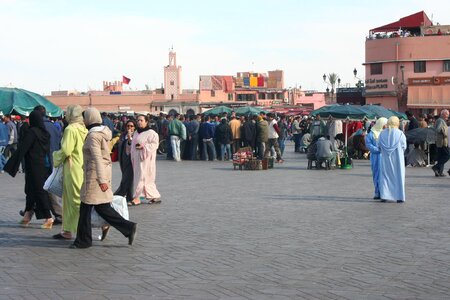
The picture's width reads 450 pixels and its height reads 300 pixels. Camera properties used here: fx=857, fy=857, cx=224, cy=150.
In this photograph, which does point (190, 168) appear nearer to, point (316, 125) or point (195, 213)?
point (316, 125)

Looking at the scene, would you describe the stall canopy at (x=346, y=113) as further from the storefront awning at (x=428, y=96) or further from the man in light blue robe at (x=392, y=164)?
the storefront awning at (x=428, y=96)

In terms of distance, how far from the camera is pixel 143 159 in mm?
14562

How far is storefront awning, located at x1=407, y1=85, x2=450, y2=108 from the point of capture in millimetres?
57406

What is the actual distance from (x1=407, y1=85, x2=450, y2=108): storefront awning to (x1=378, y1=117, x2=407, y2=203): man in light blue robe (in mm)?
43085

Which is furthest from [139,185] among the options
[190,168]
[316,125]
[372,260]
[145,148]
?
[316,125]

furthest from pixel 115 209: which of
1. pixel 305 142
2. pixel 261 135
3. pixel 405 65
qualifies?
pixel 405 65

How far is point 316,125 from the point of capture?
29.5 meters

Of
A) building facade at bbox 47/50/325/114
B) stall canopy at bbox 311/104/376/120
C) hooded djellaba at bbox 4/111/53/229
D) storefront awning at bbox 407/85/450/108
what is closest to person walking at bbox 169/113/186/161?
stall canopy at bbox 311/104/376/120

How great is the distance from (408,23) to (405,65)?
225 inches

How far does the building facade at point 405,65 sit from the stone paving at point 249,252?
44.4 m

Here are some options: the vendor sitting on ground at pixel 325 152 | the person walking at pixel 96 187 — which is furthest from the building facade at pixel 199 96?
the person walking at pixel 96 187

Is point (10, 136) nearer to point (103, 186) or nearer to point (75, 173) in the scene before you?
point (75, 173)

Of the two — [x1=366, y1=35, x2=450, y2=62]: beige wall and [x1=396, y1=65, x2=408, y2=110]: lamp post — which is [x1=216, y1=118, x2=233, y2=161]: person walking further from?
[x1=366, y1=35, x2=450, y2=62]: beige wall

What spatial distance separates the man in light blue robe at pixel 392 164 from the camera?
14.9m
